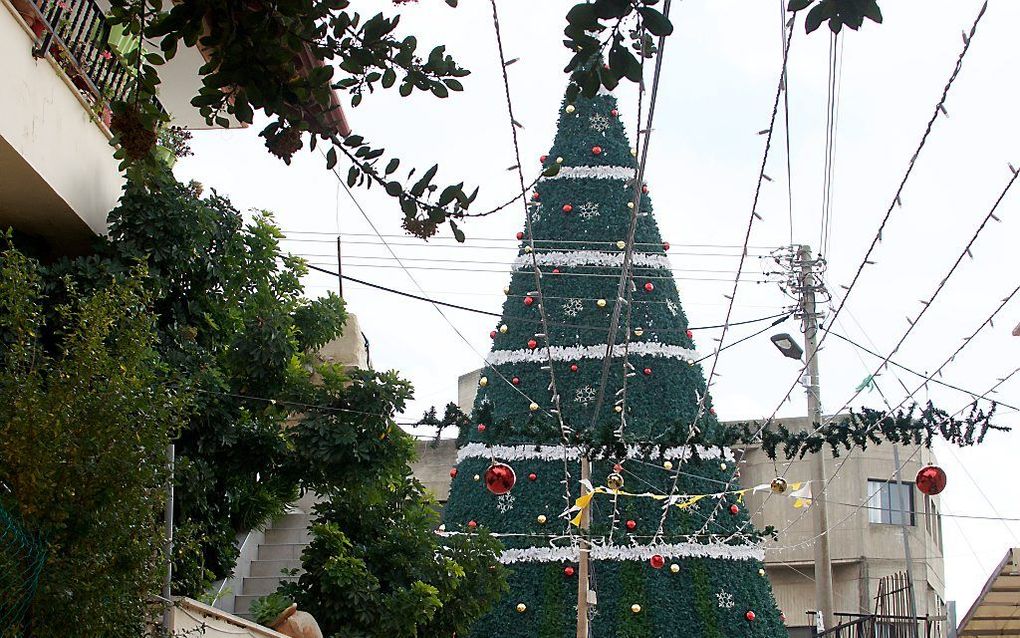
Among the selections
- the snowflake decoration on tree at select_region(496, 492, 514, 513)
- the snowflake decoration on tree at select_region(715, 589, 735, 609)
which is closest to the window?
the snowflake decoration on tree at select_region(715, 589, 735, 609)

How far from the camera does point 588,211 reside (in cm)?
1647

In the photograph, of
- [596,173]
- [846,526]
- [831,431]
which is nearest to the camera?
[831,431]

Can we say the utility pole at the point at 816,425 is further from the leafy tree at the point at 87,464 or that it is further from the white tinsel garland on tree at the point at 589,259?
the leafy tree at the point at 87,464

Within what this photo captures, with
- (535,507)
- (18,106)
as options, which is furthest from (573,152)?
(18,106)

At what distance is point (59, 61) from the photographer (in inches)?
404

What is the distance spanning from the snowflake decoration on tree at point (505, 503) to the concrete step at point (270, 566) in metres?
2.48

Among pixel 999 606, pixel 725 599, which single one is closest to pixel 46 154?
A: pixel 725 599

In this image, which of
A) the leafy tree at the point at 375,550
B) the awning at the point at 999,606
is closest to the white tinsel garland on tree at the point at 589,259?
the leafy tree at the point at 375,550

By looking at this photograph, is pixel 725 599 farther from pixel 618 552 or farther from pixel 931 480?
pixel 931 480

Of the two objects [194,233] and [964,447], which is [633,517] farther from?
[194,233]

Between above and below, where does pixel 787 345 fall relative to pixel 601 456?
above

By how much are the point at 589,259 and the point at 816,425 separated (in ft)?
11.3

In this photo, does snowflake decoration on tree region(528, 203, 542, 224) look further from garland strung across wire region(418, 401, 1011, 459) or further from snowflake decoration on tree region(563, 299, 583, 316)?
garland strung across wire region(418, 401, 1011, 459)

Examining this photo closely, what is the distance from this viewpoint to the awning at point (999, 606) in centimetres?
1292
